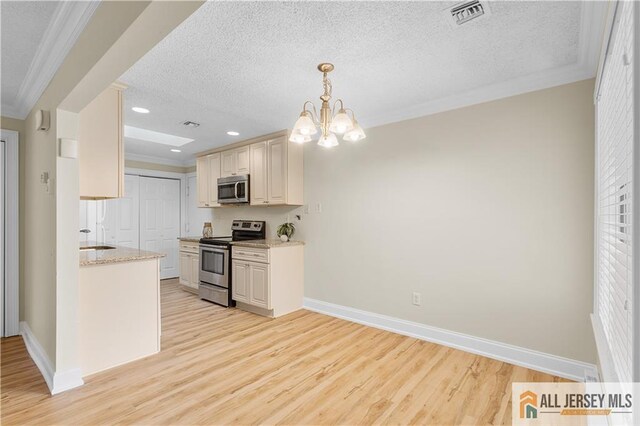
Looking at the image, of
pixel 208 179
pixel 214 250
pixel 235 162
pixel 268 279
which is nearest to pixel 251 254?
pixel 268 279

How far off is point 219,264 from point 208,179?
1.66 meters

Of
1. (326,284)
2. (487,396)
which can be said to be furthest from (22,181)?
(487,396)

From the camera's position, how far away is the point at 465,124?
300 centimetres

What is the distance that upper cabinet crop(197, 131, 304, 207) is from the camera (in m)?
4.21

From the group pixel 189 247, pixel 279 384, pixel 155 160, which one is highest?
pixel 155 160

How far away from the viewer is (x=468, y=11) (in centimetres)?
177

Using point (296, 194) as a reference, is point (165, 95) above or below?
above

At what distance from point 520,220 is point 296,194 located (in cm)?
261

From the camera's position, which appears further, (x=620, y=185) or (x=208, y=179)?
(x=208, y=179)

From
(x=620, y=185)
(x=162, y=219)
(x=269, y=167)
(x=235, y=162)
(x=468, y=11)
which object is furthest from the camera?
(x=162, y=219)

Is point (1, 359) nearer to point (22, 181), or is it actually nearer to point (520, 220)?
point (22, 181)

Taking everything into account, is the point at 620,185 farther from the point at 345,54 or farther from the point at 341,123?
the point at 345,54

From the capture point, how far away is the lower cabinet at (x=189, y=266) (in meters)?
5.02

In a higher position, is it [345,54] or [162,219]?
[345,54]
